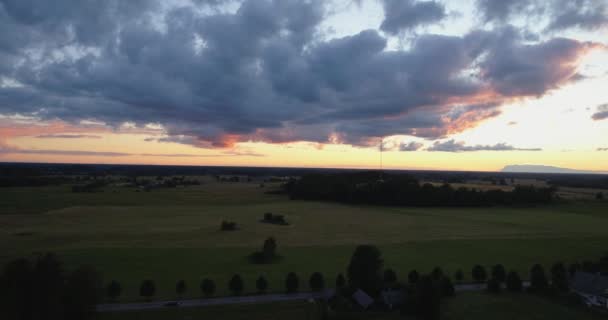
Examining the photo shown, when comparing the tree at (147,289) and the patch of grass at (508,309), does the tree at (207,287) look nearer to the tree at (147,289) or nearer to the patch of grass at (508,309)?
the tree at (147,289)

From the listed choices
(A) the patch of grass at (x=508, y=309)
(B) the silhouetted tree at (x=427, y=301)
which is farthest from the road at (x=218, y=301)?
(A) the patch of grass at (x=508, y=309)

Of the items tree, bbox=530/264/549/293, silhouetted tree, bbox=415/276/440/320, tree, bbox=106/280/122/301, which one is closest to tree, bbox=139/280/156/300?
tree, bbox=106/280/122/301

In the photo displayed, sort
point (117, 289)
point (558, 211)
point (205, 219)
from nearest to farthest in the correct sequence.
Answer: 1. point (117, 289)
2. point (205, 219)
3. point (558, 211)

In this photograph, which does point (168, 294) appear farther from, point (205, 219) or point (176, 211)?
point (176, 211)

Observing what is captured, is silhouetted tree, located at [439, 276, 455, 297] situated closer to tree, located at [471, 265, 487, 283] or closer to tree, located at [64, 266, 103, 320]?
tree, located at [471, 265, 487, 283]

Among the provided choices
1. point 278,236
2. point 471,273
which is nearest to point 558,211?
point 471,273

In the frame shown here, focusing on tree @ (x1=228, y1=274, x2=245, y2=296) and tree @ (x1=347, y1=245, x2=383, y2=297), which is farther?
tree @ (x1=228, y1=274, x2=245, y2=296)

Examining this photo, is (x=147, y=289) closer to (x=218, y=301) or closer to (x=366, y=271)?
(x=218, y=301)
